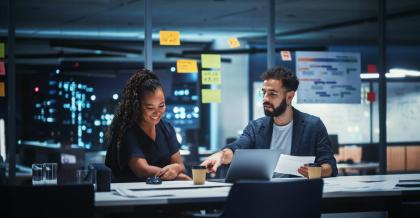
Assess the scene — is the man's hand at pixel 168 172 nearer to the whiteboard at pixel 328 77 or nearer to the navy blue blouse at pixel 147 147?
the navy blue blouse at pixel 147 147

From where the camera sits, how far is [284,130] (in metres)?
4.82

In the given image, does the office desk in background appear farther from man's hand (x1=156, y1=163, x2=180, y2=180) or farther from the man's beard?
the man's beard

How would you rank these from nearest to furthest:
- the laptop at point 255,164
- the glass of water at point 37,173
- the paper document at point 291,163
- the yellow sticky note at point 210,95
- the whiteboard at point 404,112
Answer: the laptop at point 255,164, the glass of water at point 37,173, the paper document at point 291,163, the yellow sticky note at point 210,95, the whiteboard at point 404,112

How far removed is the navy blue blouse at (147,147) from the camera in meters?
4.27

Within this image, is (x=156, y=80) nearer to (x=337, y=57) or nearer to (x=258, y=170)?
(x=258, y=170)

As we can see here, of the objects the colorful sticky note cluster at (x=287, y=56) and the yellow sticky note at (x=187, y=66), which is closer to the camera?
the yellow sticky note at (x=187, y=66)

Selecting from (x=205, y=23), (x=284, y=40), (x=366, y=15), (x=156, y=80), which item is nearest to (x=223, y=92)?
(x=284, y=40)

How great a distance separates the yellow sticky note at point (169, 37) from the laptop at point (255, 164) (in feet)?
11.4

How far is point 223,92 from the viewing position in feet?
45.7

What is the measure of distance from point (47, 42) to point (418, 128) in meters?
7.44

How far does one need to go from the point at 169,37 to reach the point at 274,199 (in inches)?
173

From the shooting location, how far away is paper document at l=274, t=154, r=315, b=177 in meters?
4.46

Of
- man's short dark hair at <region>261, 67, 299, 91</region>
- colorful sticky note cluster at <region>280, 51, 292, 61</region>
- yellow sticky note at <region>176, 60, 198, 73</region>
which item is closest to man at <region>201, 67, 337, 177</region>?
man's short dark hair at <region>261, 67, 299, 91</region>

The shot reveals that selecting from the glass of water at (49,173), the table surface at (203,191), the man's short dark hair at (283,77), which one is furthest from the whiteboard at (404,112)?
the glass of water at (49,173)
